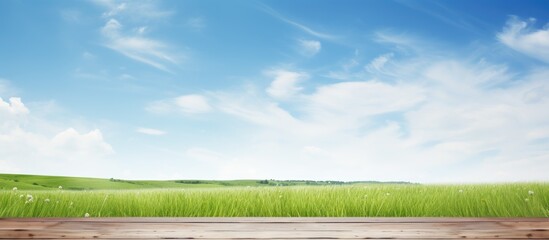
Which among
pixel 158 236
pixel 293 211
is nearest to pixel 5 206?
pixel 158 236

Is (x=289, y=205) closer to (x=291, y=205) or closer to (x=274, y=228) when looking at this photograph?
(x=291, y=205)

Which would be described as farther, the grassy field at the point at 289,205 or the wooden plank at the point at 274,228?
the grassy field at the point at 289,205

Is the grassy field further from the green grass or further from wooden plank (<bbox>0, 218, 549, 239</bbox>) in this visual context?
wooden plank (<bbox>0, 218, 549, 239</bbox>)

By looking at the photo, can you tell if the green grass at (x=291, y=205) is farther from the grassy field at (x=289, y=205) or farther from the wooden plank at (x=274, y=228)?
the wooden plank at (x=274, y=228)

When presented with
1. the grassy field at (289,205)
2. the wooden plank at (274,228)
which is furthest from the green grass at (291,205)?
the wooden plank at (274,228)

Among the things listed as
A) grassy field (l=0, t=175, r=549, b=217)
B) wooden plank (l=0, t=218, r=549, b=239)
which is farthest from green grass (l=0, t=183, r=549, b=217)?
wooden plank (l=0, t=218, r=549, b=239)

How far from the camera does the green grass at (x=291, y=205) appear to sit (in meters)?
5.59

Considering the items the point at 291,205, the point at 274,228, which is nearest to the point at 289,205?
the point at 291,205

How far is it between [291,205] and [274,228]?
5.67 feet

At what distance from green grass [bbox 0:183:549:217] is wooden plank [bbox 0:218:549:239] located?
1.40 m

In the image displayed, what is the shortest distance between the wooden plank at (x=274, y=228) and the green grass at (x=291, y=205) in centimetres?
140

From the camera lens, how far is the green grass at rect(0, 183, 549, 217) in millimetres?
5586

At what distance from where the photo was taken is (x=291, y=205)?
5.69 m

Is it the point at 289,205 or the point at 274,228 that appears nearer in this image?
the point at 274,228
